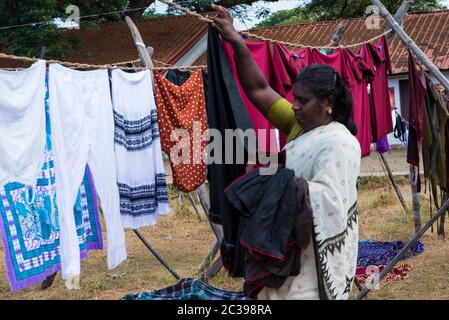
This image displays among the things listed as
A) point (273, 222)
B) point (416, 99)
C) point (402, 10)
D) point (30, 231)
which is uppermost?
point (402, 10)

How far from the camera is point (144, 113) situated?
462 centimetres

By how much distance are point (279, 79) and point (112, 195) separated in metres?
1.39

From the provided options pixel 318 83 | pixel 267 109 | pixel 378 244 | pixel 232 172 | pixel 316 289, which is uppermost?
pixel 318 83

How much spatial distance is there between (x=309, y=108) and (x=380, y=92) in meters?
3.48

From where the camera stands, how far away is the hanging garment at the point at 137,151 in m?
4.40

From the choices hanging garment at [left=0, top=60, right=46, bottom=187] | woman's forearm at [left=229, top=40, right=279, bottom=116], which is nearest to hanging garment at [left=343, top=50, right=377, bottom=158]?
woman's forearm at [left=229, top=40, right=279, bottom=116]

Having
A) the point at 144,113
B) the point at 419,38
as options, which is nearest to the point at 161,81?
the point at 144,113

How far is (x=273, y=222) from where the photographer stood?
7.86 feet

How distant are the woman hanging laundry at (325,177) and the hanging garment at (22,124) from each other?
1770 mm

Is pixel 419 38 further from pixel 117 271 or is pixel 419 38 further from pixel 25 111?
pixel 25 111

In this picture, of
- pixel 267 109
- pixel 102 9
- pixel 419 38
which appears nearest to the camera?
pixel 267 109

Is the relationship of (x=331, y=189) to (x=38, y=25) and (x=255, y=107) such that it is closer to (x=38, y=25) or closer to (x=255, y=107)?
(x=255, y=107)

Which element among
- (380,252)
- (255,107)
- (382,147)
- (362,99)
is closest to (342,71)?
→ (362,99)

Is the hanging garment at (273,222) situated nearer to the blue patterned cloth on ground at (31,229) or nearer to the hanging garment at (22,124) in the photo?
the hanging garment at (22,124)
